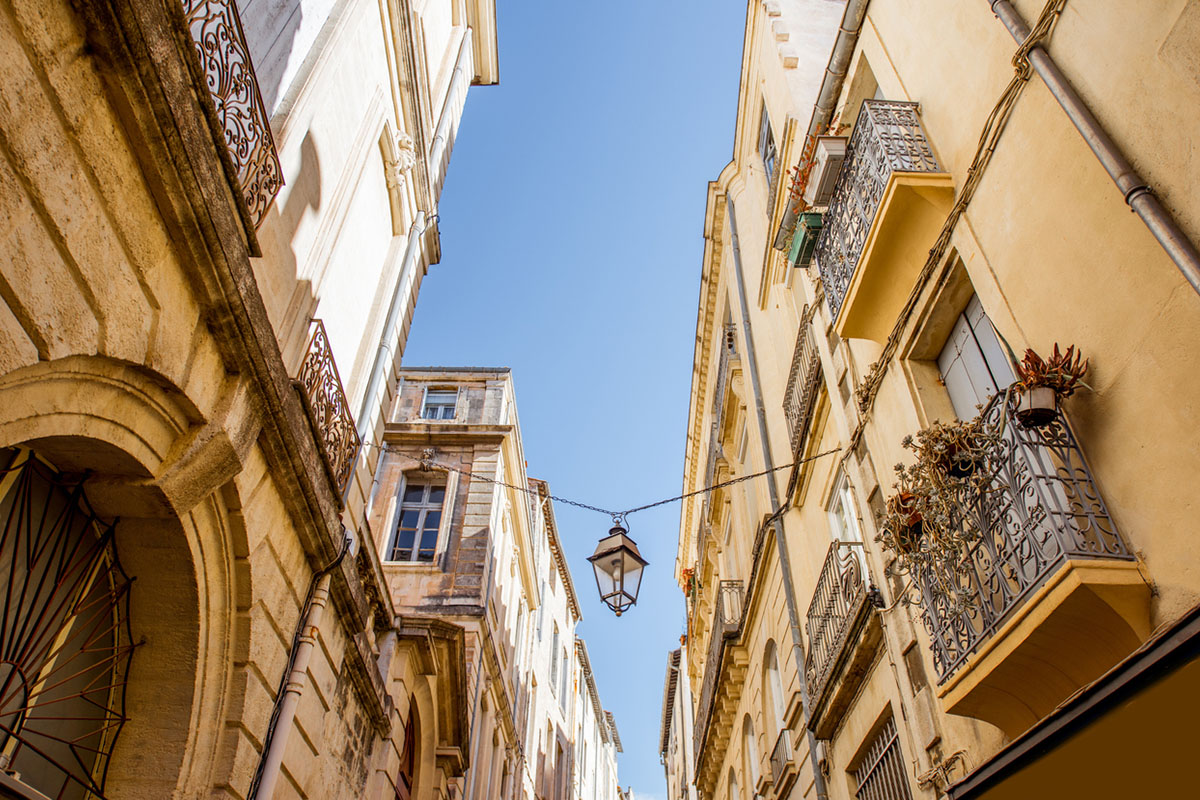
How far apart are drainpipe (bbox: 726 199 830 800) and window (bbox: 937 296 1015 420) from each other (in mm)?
5061

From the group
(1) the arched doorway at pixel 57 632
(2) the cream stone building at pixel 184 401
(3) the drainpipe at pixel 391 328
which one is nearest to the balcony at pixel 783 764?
(2) the cream stone building at pixel 184 401

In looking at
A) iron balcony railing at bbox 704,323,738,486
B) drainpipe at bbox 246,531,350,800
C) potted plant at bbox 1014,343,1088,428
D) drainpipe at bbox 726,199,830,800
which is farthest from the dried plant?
iron balcony railing at bbox 704,323,738,486

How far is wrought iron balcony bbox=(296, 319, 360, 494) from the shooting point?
6230 millimetres

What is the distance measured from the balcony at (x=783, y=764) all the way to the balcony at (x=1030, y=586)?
21.4ft

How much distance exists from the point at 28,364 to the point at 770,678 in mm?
12090

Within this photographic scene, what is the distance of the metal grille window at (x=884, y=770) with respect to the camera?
679cm

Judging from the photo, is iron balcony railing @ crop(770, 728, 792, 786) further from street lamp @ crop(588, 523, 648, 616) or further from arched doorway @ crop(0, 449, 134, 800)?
arched doorway @ crop(0, 449, 134, 800)

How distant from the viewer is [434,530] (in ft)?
55.1

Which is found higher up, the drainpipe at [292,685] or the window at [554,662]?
the window at [554,662]

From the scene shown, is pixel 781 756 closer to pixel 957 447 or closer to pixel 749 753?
pixel 749 753

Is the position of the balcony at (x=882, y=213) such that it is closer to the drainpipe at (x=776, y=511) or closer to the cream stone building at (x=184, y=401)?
the cream stone building at (x=184, y=401)

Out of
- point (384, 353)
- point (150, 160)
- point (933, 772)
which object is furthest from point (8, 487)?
point (933, 772)

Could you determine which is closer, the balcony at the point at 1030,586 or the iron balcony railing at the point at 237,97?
the balcony at the point at 1030,586

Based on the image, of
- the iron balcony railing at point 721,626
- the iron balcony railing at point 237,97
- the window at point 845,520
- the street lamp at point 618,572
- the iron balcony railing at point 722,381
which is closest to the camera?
the iron balcony railing at point 237,97
